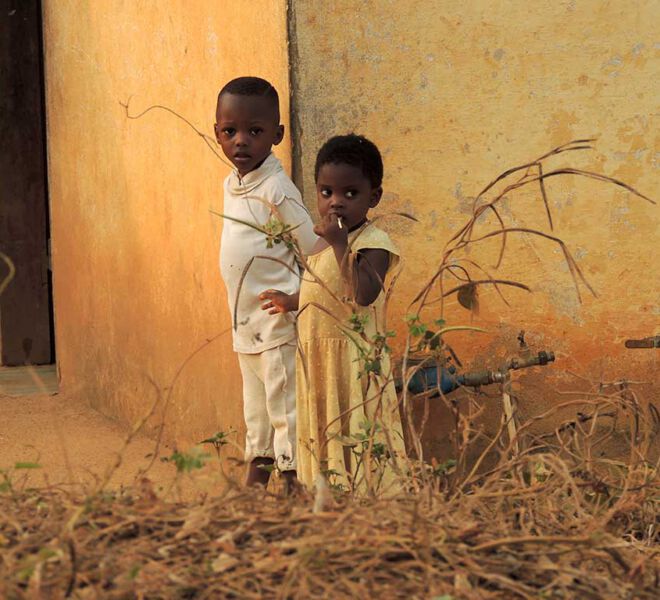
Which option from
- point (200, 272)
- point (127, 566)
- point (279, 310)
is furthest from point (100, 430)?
point (127, 566)

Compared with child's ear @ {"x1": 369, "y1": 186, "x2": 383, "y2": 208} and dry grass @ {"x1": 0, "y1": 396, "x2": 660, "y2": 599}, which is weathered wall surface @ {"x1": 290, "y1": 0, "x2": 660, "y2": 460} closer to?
child's ear @ {"x1": 369, "y1": 186, "x2": 383, "y2": 208}

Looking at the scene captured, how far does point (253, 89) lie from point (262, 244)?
1.59ft

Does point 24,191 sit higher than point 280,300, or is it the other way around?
point 24,191

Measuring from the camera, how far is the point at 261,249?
383cm

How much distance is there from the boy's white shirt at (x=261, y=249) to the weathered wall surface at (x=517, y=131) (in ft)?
0.95

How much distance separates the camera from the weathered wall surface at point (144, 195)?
4.62 metres

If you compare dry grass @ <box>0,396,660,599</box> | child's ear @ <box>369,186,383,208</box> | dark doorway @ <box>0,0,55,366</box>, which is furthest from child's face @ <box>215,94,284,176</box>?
dark doorway @ <box>0,0,55,366</box>

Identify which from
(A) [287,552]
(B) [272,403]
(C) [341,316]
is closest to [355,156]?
(C) [341,316]

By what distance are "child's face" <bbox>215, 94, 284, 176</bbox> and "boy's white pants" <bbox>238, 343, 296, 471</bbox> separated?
0.60 metres

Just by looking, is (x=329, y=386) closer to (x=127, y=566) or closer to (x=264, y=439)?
(x=264, y=439)

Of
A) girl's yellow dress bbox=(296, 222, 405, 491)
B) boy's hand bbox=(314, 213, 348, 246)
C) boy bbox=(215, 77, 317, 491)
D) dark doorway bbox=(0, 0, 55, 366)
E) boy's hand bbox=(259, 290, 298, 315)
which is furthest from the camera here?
dark doorway bbox=(0, 0, 55, 366)

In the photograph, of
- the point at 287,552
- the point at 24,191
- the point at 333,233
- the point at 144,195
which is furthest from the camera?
the point at 24,191

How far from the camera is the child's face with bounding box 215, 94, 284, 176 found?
3.82 metres

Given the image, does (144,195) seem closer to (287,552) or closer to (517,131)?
(517,131)
